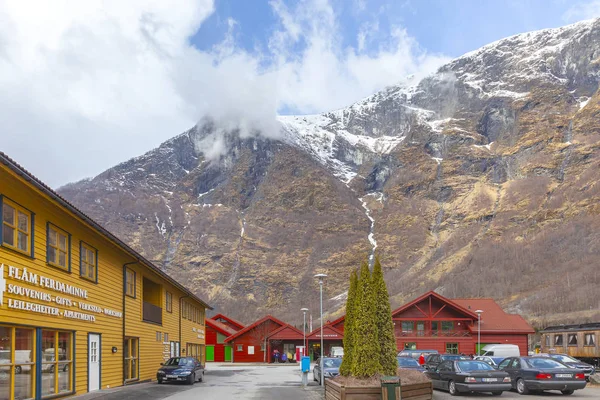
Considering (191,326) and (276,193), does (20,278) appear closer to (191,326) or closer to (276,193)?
(191,326)

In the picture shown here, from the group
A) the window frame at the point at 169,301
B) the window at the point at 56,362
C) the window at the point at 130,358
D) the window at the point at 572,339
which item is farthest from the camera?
the window at the point at 572,339

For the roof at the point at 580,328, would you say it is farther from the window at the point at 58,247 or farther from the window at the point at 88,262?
the window at the point at 58,247

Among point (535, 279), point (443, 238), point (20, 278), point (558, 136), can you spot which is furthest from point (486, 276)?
point (20, 278)

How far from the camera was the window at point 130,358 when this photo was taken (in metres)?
26.6

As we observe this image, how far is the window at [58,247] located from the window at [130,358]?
26.7 ft

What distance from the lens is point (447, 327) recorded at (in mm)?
58531

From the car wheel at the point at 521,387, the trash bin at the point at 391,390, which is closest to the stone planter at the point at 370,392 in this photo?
the trash bin at the point at 391,390

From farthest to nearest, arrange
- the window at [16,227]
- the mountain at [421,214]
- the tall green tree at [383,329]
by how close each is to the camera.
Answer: the mountain at [421,214]
the tall green tree at [383,329]
the window at [16,227]

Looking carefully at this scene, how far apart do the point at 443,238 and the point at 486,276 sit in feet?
114

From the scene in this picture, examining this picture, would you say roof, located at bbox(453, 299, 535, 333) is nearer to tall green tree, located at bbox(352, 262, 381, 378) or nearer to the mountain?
the mountain

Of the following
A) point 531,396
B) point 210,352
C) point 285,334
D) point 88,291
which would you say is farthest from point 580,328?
point 210,352

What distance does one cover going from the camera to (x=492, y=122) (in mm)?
190625

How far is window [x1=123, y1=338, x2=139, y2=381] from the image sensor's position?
26.6 metres

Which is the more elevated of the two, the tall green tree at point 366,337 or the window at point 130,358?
the tall green tree at point 366,337
